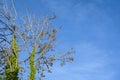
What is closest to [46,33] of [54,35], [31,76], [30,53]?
[54,35]

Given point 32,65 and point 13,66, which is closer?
point 32,65

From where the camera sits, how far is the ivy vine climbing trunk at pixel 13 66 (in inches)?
1405

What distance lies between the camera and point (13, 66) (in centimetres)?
3697

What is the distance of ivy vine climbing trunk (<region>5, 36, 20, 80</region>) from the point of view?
35.7 meters

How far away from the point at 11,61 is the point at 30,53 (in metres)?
2.71

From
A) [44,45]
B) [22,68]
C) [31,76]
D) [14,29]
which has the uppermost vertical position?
[14,29]

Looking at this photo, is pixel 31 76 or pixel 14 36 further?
pixel 14 36

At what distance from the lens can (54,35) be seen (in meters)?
38.6

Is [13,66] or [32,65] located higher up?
[13,66]

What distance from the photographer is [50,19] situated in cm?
3928

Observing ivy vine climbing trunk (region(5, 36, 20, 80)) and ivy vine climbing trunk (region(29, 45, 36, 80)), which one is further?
ivy vine climbing trunk (region(5, 36, 20, 80))

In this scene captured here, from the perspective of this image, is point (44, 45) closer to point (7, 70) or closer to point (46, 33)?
point (46, 33)

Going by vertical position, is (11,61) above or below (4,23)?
below

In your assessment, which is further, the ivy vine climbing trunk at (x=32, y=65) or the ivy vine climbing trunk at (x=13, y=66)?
the ivy vine climbing trunk at (x=13, y=66)
